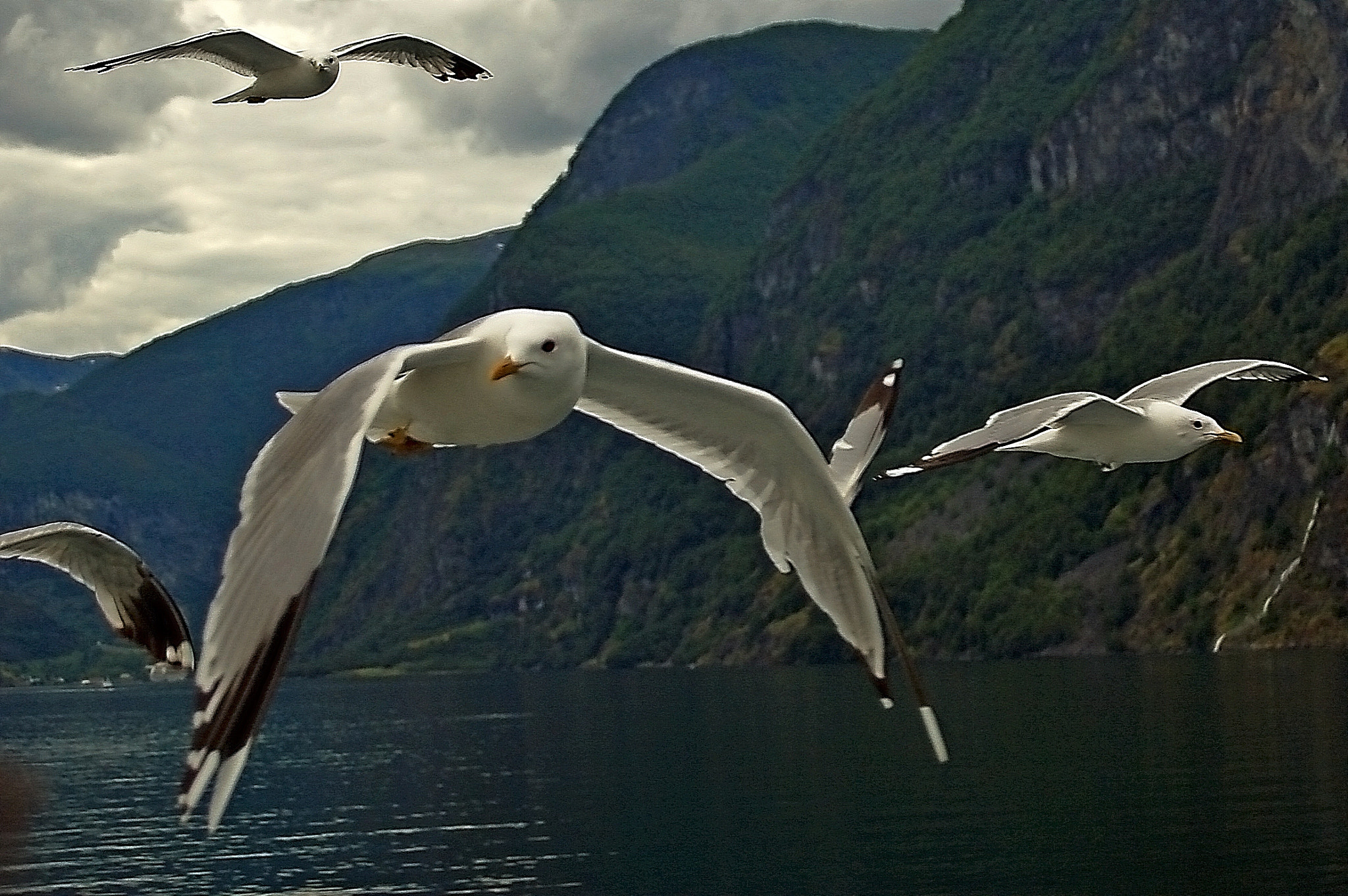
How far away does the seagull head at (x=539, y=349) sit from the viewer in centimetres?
1103

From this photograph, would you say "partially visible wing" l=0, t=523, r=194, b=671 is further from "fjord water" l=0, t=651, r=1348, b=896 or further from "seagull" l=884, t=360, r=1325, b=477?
"fjord water" l=0, t=651, r=1348, b=896

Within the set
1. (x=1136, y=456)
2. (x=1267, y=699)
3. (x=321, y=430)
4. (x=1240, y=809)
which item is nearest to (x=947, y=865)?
(x=1240, y=809)

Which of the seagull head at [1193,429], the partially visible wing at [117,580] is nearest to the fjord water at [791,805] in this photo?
the seagull head at [1193,429]

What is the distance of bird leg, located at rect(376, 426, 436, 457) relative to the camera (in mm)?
12172

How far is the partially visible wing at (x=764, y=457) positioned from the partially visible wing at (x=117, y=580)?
20.2 feet

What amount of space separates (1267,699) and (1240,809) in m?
47.3

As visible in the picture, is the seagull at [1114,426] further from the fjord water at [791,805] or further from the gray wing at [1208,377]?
the fjord water at [791,805]

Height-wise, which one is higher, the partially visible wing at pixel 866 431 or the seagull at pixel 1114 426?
the seagull at pixel 1114 426

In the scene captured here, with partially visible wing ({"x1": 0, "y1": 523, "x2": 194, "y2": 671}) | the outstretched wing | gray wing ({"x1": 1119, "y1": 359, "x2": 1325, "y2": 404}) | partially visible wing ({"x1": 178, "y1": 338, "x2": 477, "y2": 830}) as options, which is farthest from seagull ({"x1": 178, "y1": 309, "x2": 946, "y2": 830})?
gray wing ({"x1": 1119, "y1": 359, "x2": 1325, "y2": 404})

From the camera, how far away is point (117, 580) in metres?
18.6

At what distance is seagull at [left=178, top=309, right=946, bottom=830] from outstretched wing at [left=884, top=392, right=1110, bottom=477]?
266 inches

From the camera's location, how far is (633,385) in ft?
43.9

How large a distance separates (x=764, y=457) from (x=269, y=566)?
5.66 meters

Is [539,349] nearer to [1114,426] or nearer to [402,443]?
[402,443]
